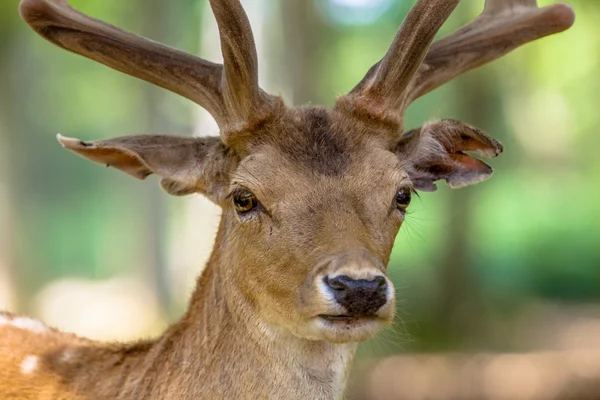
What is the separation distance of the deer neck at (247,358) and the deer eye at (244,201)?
30 centimetres

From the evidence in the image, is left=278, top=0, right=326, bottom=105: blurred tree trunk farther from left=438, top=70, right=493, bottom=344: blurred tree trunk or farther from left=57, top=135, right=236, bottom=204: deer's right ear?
left=438, top=70, right=493, bottom=344: blurred tree trunk

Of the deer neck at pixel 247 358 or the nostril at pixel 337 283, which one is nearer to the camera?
the nostril at pixel 337 283

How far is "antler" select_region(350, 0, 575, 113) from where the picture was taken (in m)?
4.61

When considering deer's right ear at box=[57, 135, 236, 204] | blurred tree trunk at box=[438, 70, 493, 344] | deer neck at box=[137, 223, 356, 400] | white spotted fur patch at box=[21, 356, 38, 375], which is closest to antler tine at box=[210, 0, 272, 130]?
deer's right ear at box=[57, 135, 236, 204]

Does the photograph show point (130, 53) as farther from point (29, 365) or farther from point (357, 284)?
point (357, 284)

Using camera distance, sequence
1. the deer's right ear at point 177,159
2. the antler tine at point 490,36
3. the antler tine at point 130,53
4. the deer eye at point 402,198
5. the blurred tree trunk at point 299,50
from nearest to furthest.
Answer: the deer eye at point 402,198
the deer's right ear at point 177,159
the antler tine at point 130,53
the antler tine at point 490,36
the blurred tree trunk at point 299,50

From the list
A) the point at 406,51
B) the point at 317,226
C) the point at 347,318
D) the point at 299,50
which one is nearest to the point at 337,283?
the point at 347,318

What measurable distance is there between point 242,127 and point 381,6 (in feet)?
52.1

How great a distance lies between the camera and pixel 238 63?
14.8ft

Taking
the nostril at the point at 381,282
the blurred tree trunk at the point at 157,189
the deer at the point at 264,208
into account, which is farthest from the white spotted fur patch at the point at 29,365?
the blurred tree trunk at the point at 157,189

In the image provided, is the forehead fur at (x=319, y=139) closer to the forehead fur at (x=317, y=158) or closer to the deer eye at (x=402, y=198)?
the forehead fur at (x=317, y=158)

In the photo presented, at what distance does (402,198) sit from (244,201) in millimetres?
776

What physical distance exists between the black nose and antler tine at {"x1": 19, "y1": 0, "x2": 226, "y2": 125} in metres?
1.29

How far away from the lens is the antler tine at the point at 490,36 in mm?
5383
